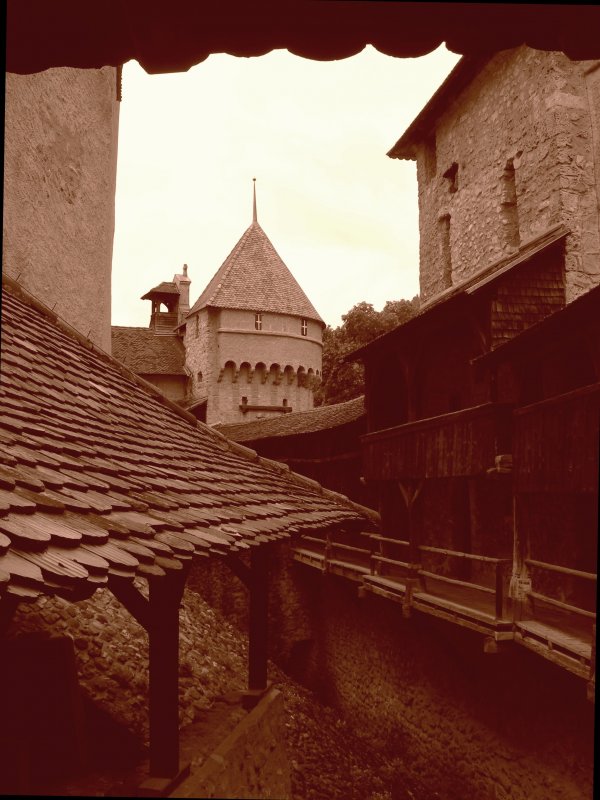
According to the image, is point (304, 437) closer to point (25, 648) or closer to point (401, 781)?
point (401, 781)

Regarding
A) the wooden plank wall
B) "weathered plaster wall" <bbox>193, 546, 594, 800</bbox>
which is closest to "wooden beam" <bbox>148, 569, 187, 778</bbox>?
the wooden plank wall

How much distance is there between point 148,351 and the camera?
4084 cm

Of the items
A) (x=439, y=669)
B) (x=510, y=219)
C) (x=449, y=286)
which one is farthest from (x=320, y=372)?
(x=439, y=669)

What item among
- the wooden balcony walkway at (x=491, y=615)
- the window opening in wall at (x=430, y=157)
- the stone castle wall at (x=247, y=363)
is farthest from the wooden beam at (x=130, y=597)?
the stone castle wall at (x=247, y=363)

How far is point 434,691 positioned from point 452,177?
41.5 ft

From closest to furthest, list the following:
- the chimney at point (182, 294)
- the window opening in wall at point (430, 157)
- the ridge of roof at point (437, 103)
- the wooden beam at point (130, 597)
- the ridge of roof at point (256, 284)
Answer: the wooden beam at point (130, 597) → the ridge of roof at point (437, 103) → the window opening in wall at point (430, 157) → the ridge of roof at point (256, 284) → the chimney at point (182, 294)

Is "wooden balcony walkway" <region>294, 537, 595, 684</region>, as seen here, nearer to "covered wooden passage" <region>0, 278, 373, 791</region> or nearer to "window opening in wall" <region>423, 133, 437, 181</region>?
"covered wooden passage" <region>0, 278, 373, 791</region>

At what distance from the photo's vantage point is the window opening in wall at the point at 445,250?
62.7 feet

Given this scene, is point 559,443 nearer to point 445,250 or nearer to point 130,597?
point 130,597

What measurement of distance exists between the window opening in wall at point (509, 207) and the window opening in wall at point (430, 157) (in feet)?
14.4

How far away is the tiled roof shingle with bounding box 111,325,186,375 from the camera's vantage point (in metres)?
39.4

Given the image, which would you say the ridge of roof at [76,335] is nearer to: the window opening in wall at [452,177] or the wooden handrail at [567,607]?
the wooden handrail at [567,607]

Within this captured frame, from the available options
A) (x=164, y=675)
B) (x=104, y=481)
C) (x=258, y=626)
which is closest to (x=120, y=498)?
(x=104, y=481)

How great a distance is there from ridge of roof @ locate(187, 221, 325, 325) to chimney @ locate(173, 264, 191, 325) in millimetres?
3668
